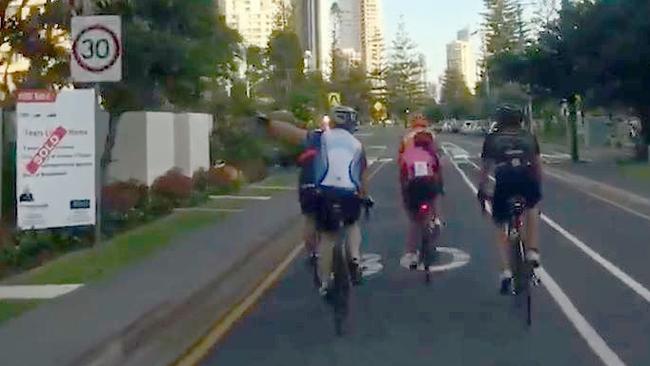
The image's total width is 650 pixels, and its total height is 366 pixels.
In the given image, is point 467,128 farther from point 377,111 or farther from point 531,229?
point 531,229

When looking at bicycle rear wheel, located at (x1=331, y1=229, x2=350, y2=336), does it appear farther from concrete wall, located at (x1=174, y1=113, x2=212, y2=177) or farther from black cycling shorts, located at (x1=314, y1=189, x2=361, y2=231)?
concrete wall, located at (x1=174, y1=113, x2=212, y2=177)

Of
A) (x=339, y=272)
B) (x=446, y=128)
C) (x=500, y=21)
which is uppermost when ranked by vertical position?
(x=500, y=21)

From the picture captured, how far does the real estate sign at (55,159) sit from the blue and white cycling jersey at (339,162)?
6.81 meters

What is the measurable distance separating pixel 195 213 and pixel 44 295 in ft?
42.5

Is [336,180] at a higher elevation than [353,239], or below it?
higher

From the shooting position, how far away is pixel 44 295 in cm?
1527

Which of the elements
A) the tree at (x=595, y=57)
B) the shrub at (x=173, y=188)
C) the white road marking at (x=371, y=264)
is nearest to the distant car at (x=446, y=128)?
the tree at (x=595, y=57)

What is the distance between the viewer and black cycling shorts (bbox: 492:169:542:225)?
45.1ft

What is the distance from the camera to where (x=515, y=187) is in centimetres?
1376

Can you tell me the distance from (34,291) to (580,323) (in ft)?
19.6

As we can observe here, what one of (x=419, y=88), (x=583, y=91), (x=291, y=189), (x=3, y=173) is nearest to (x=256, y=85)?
(x=583, y=91)

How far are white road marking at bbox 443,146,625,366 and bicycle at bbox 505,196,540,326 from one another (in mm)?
456

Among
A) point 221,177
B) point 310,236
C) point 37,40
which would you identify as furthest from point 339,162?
point 221,177

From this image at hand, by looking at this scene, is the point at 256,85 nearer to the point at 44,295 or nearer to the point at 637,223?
the point at 637,223
